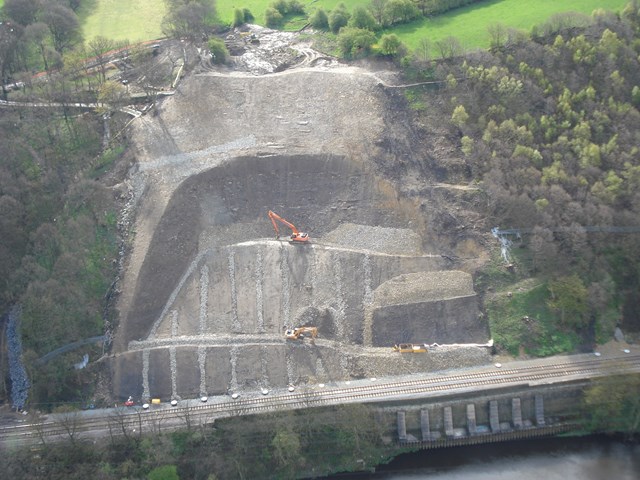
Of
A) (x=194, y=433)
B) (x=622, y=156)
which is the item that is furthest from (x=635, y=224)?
(x=194, y=433)

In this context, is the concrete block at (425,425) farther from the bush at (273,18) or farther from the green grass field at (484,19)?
the bush at (273,18)

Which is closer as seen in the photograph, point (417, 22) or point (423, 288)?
point (423, 288)

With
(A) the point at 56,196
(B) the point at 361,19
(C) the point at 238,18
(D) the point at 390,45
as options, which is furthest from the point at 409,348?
(C) the point at 238,18

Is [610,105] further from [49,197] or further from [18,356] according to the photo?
[18,356]

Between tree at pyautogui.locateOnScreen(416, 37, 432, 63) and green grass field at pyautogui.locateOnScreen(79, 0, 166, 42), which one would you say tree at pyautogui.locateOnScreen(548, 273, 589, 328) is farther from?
green grass field at pyautogui.locateOnScreen(79, 0, 166, 42)

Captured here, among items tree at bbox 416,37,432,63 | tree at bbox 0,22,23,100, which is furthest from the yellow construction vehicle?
tree at bbox 0,22,23,100

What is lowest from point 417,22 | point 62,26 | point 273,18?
point 417,22

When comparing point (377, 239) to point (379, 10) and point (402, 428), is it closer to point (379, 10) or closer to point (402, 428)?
point (402, 428)
